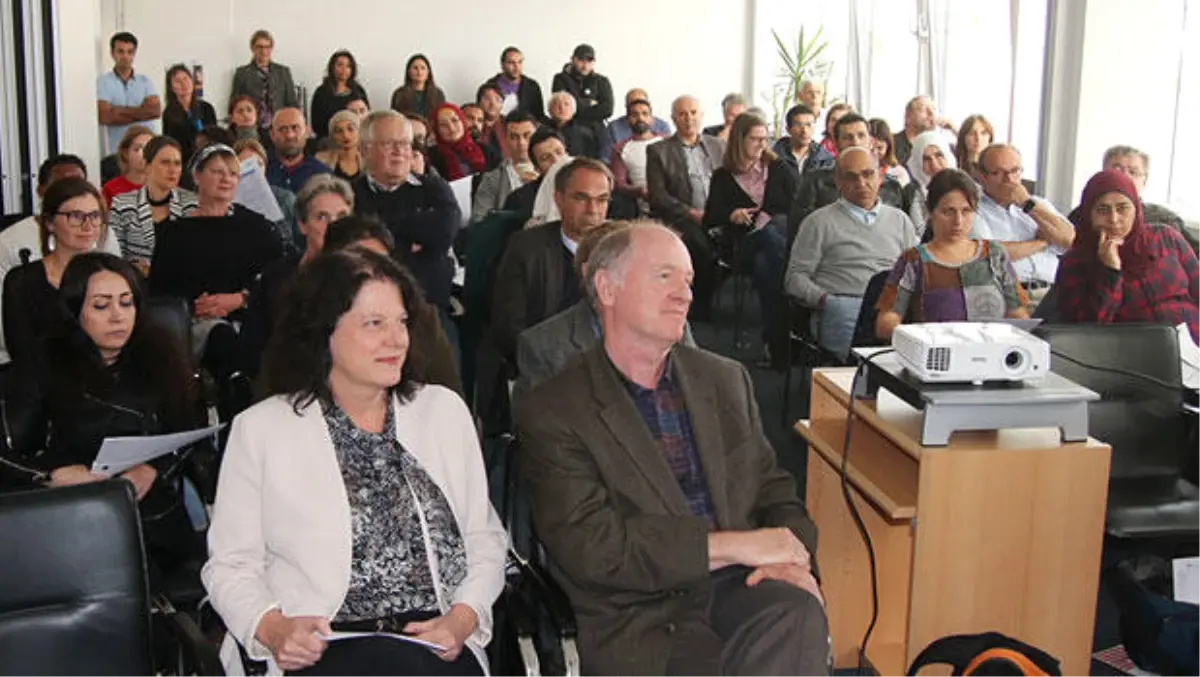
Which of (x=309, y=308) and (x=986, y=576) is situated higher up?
(x=309, y=308)

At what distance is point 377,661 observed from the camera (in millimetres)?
2154

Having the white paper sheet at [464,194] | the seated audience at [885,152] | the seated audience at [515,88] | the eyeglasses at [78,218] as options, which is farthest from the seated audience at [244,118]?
the eyeglasses at [78,218]

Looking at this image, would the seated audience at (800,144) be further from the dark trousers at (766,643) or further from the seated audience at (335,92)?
the dark trousers at (766,643)

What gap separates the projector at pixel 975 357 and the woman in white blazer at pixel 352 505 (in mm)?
969

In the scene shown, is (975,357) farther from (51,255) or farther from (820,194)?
(820,194)

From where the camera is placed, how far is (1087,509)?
8.89ft

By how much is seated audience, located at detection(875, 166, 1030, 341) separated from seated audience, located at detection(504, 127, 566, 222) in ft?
7.32

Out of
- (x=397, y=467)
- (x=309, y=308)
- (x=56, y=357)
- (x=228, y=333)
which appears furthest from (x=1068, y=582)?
(x=228, y=333)

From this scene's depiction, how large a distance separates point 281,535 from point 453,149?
6.59 m

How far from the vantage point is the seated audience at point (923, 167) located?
6.16m

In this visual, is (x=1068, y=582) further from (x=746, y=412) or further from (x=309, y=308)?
(x=309, y=308)

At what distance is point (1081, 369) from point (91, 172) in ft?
17.9

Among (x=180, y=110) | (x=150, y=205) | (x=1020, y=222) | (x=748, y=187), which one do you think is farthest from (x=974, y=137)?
(x=180, y=110)

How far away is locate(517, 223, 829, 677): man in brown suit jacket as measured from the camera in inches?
91.4
